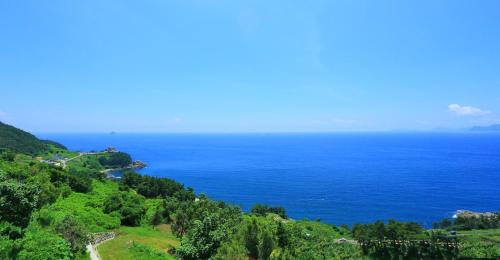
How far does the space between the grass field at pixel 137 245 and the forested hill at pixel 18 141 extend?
333 feet

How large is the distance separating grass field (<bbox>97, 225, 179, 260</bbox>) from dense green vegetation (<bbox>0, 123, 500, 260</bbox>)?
0.08 meters

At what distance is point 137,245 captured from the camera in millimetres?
29203

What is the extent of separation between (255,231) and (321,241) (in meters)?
19.9

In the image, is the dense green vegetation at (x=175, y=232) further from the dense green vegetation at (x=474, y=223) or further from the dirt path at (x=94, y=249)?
the dirt path at (x=94, y=249)

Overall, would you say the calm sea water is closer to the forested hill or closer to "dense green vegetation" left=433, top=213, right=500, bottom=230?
"dense green vegetation" left=433, top=213, right=500, bottom=230

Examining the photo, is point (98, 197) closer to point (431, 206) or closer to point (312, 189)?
point (312, 189)

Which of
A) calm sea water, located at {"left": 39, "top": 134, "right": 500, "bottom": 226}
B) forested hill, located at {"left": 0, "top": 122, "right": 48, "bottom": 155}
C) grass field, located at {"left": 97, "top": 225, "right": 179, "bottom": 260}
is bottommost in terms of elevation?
calm sea water, located at {"left": 39, "top": 134, "right": 500, "bottom": 226}

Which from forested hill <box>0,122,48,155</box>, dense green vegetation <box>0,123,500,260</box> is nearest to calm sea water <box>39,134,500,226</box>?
dense green vegetation <box>0,123,500,260</box>

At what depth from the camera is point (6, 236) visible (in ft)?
63.6

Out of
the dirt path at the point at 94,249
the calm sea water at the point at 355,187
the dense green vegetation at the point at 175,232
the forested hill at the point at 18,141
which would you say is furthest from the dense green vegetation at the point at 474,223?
the forested hill at the point at 18,141

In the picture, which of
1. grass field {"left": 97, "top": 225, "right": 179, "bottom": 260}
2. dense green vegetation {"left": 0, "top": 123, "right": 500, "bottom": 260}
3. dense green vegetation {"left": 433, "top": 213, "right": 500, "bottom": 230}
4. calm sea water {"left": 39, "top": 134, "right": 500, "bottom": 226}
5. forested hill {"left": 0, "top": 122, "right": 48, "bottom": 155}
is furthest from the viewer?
forested hill {"left": 0, "top": 122, "right": 48, "bottom": 155}

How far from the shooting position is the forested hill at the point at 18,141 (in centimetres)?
11682

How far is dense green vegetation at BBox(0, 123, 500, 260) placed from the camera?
2098cm

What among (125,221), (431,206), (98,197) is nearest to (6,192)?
(125,221)
